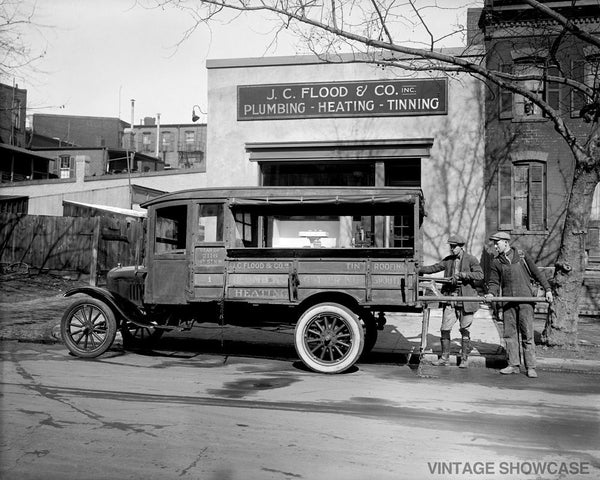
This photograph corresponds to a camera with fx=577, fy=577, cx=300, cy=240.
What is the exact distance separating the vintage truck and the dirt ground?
7.78 ft

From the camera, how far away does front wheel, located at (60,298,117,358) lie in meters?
8.31

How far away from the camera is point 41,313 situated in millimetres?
12422

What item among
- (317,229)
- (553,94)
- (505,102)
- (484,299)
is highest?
(553,94)

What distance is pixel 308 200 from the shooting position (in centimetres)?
785

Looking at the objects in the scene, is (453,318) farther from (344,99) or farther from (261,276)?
(344,99)

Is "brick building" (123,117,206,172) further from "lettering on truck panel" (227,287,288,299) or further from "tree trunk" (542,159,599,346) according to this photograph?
"lettering on truck panel" (227,287,288,299)

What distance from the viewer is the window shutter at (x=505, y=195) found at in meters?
14.8

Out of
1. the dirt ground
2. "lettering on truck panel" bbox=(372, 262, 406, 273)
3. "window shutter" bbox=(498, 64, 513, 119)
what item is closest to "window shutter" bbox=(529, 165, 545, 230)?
"window shutter" bbox=(498, 64, 513, 119)

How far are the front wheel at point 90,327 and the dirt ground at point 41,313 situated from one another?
5.92ft

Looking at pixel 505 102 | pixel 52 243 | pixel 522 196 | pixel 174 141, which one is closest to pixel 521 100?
pixel 505 102

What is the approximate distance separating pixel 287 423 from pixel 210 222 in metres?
3.74

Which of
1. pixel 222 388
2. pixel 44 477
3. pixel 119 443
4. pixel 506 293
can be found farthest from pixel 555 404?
pixel 44 477

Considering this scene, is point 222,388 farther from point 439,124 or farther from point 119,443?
point 439,124

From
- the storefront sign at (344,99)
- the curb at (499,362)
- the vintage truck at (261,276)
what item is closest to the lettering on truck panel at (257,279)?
the vintage truck at (261,276)
